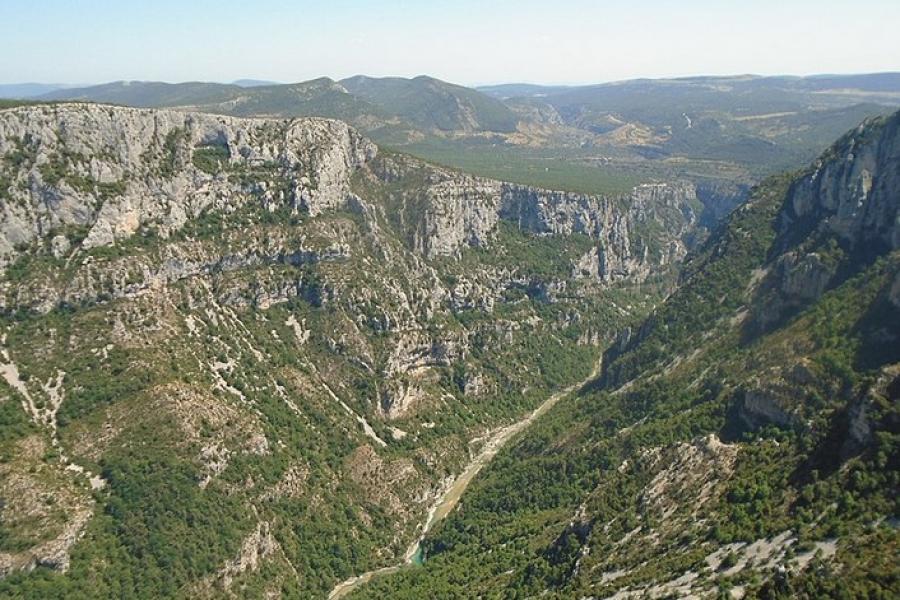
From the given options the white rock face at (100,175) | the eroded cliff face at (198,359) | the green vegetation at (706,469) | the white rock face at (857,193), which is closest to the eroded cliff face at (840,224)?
the white rock face at (857,193)

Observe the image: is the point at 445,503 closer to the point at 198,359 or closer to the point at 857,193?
the point at 198,359

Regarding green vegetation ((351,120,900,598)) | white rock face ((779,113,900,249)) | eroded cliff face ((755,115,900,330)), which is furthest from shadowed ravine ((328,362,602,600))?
white rock face ((779,113,900,249))

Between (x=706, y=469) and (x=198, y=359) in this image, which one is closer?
(x=706, y=469)

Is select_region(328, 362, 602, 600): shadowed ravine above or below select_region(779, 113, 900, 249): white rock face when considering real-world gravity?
below

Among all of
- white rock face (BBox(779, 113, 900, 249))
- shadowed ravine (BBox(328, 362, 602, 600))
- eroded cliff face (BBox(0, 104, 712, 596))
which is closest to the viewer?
eroded cliff face (BBox(0, 104, 712, 596))

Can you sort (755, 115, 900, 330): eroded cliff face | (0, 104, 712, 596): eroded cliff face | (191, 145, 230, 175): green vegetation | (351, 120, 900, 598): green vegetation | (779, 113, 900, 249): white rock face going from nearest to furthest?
1. (351, 120, 900, 598): green vegetation
2. (0, 104, 712, 596): eroded cliff face
3. (755, 115, 900, 330): eroded cliff face
4. (779, 113, 900, 249): white rock face
5. (191, 145, 230, 175): green vegetation

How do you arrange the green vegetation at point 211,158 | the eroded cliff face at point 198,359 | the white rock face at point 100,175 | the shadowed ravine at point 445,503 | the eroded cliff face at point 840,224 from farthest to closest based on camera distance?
the green vegetation at point 211,158 < the white rock face at point 100,175 < the eroded cliff face at point 840,224 < the shadowed ravine at point 445,503 < the eroded cliff face at point 198,359

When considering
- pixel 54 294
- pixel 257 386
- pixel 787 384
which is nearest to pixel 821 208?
pixel 787 384

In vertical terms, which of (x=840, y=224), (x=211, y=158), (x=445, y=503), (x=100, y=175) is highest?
(x=211, y=158)

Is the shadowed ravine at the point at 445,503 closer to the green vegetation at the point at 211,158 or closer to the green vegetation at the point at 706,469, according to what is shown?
the green vegetation at the point at 706,469

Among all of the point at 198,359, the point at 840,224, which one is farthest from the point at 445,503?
the point at 840,224

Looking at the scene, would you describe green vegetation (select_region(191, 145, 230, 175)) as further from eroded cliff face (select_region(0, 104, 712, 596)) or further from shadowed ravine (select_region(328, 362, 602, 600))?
shadowed ravine (select_region(328, 362, 602, 600))
